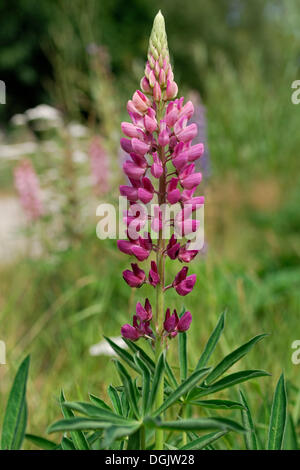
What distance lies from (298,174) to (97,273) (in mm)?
3456

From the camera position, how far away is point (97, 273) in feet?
10.9

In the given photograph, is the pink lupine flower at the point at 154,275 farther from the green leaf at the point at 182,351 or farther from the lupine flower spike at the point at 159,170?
the green leaf at the point at 182,351

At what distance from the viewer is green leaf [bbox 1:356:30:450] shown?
3.42ft

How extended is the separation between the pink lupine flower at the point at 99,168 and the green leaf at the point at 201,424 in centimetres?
296

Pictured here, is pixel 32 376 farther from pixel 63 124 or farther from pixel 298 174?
pixel 298 174

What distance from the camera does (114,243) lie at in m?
3.04

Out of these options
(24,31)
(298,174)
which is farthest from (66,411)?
(24,31)

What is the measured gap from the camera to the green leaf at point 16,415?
104 cm

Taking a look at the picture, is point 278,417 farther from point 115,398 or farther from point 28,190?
point 28,190

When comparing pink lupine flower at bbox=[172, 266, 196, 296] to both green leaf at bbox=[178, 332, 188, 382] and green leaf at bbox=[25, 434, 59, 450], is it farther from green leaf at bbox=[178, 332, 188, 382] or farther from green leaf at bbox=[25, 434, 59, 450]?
green leaf at bbox=[25, 434, 59, 450]

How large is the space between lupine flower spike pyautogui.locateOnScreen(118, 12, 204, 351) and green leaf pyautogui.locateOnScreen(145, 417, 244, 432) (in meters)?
0.21

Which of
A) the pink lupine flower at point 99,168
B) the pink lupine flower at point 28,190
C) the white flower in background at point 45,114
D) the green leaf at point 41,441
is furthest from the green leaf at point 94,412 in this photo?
the white flower in background at point 45,114

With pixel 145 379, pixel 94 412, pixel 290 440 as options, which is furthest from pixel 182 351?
pixel 290 440

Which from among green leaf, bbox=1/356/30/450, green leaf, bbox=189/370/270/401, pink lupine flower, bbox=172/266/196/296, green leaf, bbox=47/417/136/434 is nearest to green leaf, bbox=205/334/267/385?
green leaf, bbox=189/370/270/401
